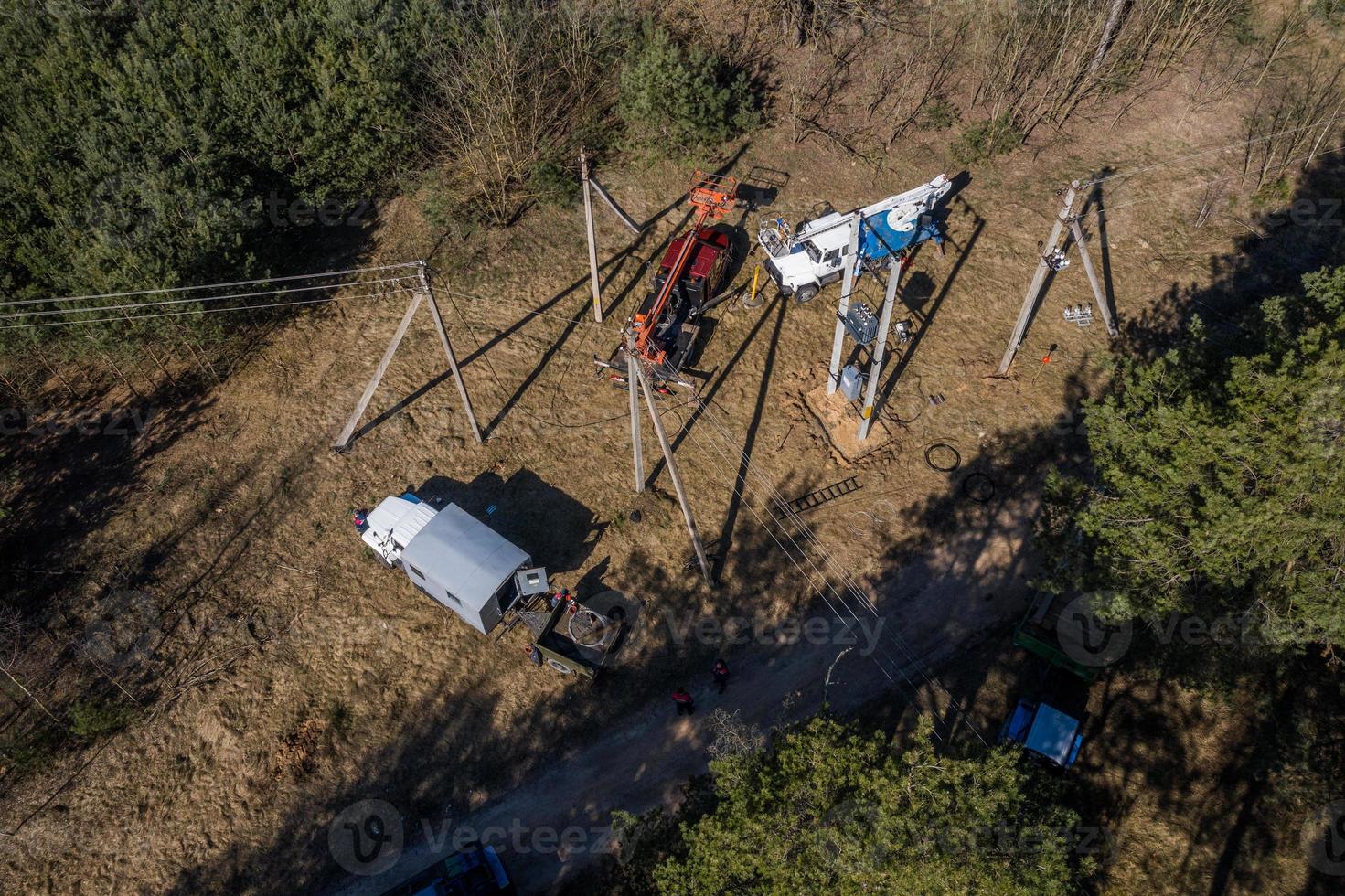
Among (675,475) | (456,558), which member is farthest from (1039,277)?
(456,558)

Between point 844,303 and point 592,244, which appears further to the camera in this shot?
point 592,244

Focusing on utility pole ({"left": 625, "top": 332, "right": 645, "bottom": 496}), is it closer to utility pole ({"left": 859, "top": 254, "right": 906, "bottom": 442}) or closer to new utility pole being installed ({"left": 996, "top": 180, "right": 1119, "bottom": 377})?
utility pole ({"left": 859, "top": 254, "right": 906, "bottom": 442})

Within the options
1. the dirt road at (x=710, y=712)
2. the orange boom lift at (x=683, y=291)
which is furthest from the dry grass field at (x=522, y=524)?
the orange boom lift at (x=683, y=291)

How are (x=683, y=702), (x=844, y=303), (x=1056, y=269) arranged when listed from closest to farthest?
(x=683, y=702) → (x=844, y=303) → (x=1056, y=269)

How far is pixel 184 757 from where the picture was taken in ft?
65.6

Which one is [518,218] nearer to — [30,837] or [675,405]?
[675,405]

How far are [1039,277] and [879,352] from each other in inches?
233

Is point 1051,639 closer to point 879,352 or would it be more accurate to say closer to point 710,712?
point 879,352

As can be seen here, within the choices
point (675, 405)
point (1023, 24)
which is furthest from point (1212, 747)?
point (1023, 24)

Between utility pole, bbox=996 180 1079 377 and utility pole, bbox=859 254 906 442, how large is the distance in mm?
4286

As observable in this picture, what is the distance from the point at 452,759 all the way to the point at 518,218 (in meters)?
20.8

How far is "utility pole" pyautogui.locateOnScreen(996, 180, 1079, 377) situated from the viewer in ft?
70.7

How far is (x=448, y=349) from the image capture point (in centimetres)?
2266

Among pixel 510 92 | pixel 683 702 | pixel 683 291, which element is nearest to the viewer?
pixel 683 702
